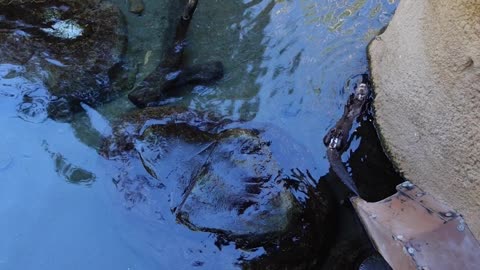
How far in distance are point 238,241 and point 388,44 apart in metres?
2.40

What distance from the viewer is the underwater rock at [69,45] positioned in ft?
16.5

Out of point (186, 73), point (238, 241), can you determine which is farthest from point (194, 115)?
point (238, 241)

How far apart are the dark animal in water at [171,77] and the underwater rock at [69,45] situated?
341mm

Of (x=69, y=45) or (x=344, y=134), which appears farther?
(x=69, y=45)

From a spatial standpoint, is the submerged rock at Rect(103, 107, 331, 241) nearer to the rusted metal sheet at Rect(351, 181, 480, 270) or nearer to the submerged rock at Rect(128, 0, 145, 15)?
the rusted metal sheet at Rect(351, 181, 480, 270)

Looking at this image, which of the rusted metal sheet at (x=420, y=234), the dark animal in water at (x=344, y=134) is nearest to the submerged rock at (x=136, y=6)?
the dark animal in water at (x=344, y=134)

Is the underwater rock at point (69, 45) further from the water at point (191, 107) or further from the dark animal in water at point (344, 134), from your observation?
the dark animal in water at point (344, 134)

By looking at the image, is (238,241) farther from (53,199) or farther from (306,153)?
(53,199)

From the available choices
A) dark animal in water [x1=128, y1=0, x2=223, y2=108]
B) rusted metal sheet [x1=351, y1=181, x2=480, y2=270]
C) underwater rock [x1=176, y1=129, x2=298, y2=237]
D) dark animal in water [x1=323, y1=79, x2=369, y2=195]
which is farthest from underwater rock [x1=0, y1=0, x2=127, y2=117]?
rusted metal sheet [x1=351, y1=181, x2=480, y2=270]

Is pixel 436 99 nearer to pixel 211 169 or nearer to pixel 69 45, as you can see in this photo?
pixel 211 169

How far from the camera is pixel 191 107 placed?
498cm

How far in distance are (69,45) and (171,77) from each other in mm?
1177

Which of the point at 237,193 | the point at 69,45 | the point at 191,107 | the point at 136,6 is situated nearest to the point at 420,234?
the point at 237,193

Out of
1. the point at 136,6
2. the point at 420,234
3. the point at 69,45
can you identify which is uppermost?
the point at 420,234
